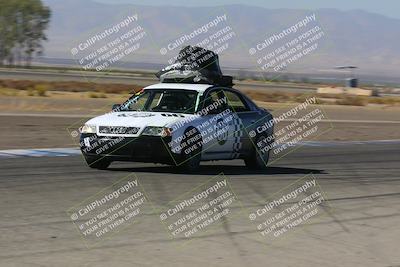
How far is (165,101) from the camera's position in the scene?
1326 cm

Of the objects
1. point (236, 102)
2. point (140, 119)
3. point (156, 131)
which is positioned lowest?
point (236, 102)

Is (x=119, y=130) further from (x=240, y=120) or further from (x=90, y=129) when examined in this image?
(x=240, y=120)

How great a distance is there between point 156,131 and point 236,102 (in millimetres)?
2381

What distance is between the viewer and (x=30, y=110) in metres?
31.0

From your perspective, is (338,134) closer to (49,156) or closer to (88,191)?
(49,156)

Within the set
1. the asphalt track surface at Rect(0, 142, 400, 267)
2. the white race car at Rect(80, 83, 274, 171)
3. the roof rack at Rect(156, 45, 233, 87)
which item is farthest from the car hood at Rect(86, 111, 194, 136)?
the roof rack at Rect(156, 45, 233, 87)

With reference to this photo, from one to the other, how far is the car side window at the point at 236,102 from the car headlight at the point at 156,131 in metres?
2.06

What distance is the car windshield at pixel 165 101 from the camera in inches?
515

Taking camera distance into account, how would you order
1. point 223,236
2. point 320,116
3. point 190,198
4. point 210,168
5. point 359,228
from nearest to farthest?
point 223,236
point 359,228
point 190,198
point 210,168
point 320,116

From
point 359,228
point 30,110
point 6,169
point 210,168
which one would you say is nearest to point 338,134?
point 30,110

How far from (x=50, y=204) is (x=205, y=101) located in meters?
4.31

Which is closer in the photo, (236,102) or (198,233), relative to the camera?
(198,233)

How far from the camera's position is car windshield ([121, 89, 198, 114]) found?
13.1 metres

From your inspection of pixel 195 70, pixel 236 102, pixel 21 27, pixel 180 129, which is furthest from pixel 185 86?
pixel 21 27
